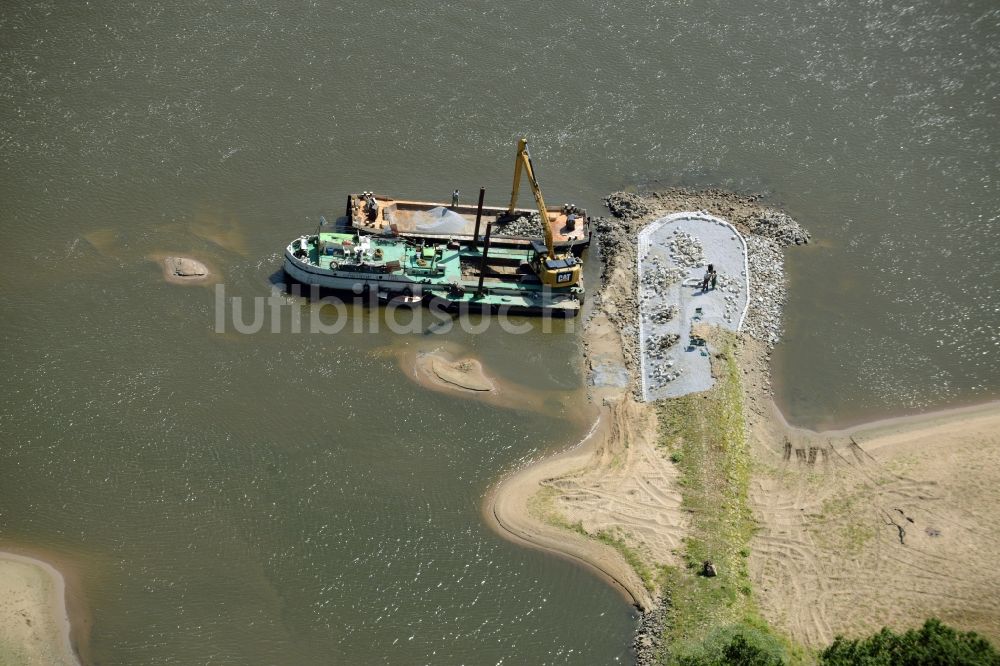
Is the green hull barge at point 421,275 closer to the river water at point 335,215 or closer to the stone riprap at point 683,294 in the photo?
the river water at point 335,215

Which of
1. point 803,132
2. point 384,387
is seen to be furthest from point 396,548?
point 803,132

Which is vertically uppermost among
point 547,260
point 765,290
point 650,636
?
point 547,260

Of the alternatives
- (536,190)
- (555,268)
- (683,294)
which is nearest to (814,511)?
(683,294)

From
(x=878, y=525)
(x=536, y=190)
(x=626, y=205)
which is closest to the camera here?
(x=878, y=525)

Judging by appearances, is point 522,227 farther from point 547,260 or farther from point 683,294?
point 683,294

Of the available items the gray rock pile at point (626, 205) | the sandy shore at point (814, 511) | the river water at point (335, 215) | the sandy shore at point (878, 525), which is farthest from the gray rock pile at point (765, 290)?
the gray rock pile at point (626, 205)

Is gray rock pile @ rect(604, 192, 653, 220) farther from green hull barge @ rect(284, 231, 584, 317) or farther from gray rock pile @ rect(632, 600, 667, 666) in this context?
gray rock pile @ rect(632, 600, 667, 666)

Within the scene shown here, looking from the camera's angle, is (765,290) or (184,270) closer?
(184,270)

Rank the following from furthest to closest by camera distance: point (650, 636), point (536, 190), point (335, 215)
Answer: point (335, 215)
point (536, 190)
point (650, 636)
